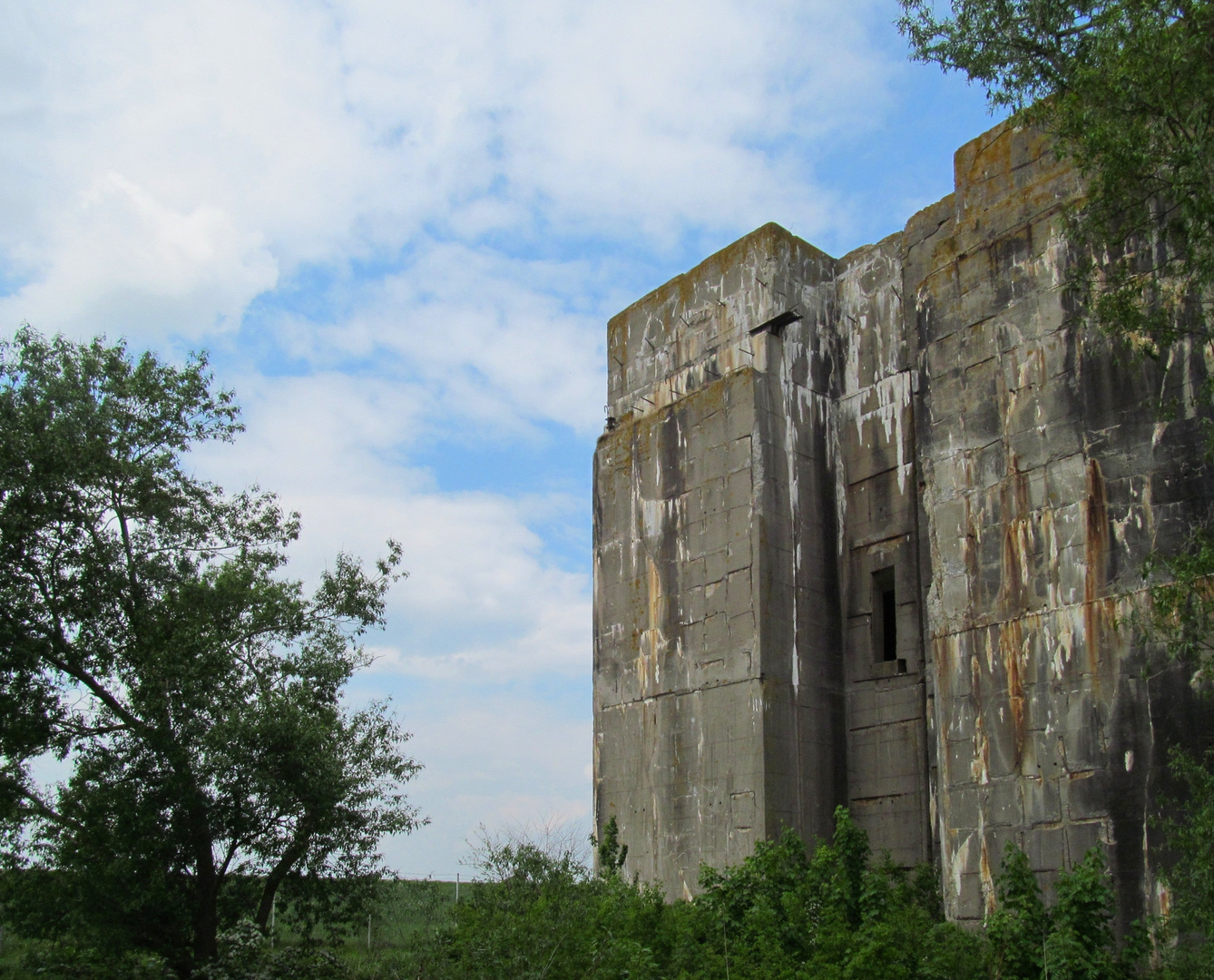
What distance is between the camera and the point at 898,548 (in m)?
19.8

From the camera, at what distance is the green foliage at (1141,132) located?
11406 mm

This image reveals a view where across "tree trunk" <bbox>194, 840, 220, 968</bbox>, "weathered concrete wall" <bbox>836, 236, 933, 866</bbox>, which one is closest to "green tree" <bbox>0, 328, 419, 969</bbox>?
"tree trunk" <bbox>194, 840, 220, 968</bbox>

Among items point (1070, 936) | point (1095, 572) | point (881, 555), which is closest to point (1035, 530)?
point (1095, 572)

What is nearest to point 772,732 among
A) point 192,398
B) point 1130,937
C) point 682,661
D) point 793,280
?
point 682,661

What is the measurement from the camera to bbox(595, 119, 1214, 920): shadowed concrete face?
14.5 m

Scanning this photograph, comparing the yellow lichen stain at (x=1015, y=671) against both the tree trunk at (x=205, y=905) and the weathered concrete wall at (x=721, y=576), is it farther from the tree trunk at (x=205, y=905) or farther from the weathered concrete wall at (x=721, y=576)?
the tree trunk at (x=205, y=905)

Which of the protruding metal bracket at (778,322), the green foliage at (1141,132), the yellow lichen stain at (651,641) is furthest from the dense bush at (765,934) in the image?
the protruding metal bracket at (778,322)

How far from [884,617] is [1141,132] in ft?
33.7

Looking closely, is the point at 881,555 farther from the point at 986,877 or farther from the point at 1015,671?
the point at 986,877

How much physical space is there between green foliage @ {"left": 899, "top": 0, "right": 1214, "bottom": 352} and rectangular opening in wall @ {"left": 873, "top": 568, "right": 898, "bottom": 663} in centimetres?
663

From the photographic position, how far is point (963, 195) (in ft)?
57.8

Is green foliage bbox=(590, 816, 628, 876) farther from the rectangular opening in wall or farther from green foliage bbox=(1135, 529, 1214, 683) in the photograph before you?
green foliage bbox=(1135, 529, 1214, 683)

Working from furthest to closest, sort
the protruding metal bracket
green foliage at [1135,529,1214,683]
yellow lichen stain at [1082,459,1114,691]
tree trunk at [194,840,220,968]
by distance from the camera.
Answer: the protruding metal bracket < tree trunk at [194,840,220,968] < yellow lichen stain at [1082,459,1114,691] < green foliage at [1135,529,1214,683]

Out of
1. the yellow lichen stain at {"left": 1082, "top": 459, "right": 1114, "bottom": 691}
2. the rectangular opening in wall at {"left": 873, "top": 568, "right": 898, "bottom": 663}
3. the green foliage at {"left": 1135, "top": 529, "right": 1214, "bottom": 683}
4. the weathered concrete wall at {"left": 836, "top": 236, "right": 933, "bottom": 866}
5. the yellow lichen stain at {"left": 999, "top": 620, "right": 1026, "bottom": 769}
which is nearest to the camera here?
the green foliage at {"left": 1135, "top": 529, "right": 1214, "bottom": 683}
